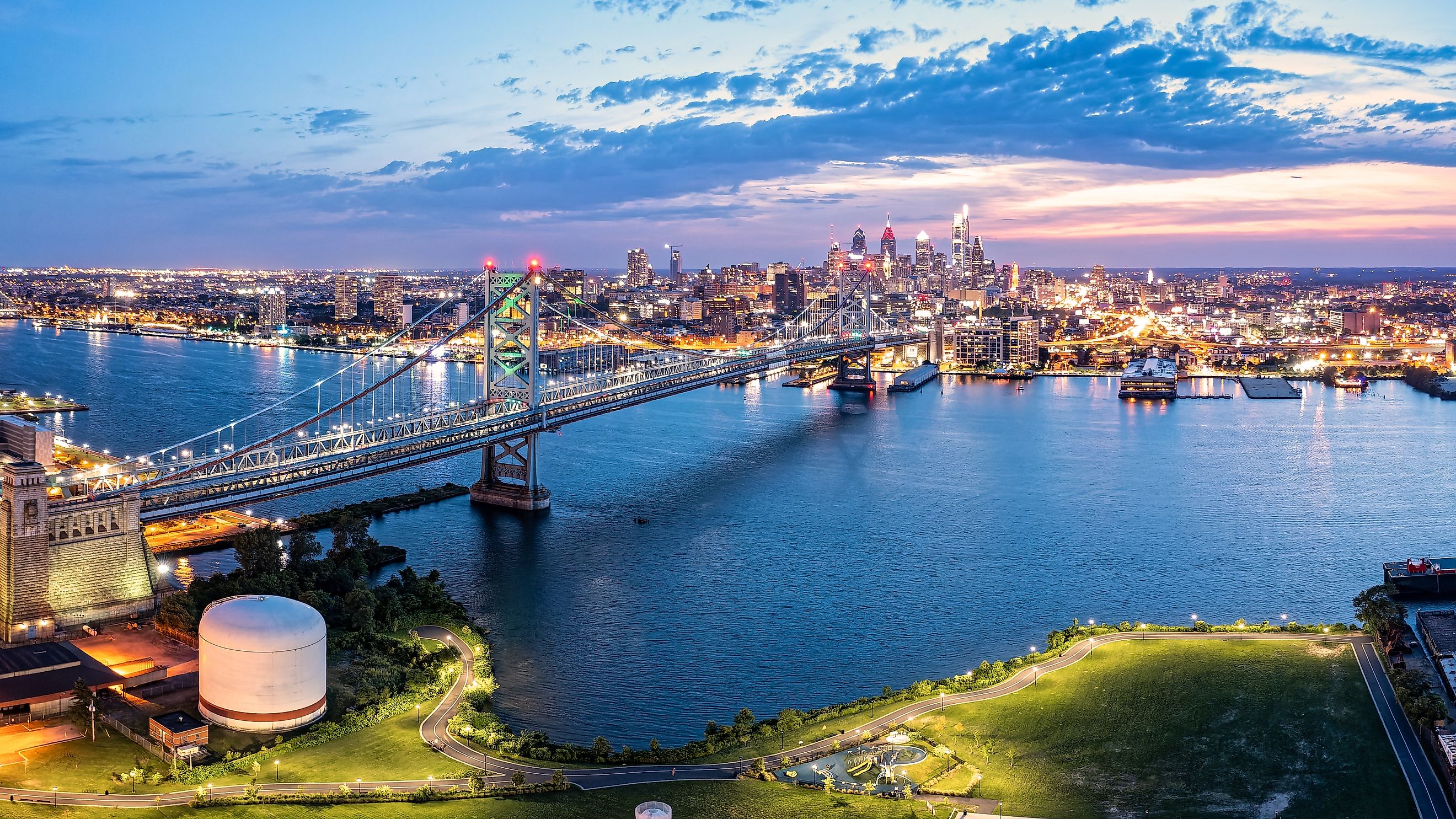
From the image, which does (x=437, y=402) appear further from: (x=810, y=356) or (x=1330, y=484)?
(x=1330, y=484)

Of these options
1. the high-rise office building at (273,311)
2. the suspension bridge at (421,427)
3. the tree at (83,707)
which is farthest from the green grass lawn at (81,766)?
the high-rise office building at (273,311)

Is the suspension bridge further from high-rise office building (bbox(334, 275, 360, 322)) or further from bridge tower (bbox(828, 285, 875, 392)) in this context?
high-rise office building (bbox(334, 275, 360, 322))

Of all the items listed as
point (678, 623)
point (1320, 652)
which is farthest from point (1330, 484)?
point (678, 623)

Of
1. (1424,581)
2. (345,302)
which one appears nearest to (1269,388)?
(1424,581)

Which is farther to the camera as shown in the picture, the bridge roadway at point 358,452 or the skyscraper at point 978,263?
the skyscraper at point 978,263

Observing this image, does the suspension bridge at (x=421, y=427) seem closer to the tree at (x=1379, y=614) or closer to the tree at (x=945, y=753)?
the tree at (x=945, y=753)

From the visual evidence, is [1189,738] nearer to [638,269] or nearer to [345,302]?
[345,302]
